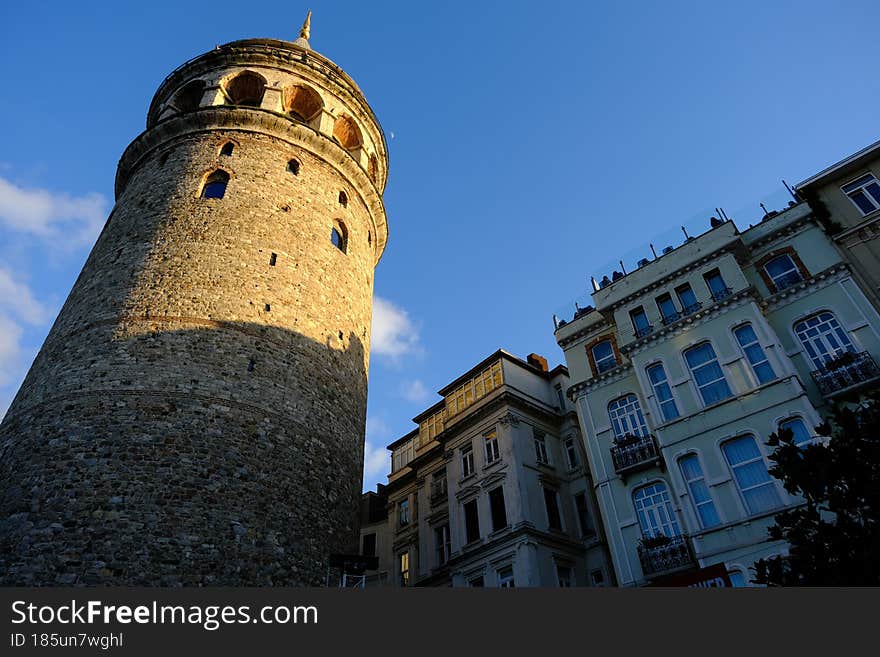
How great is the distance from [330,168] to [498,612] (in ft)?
65.2

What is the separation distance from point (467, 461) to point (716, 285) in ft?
38.6

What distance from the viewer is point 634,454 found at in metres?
19.2

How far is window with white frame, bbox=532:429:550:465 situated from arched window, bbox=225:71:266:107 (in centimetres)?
1801

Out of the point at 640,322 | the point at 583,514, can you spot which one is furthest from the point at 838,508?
the point at 583,514

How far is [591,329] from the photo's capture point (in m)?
23.4

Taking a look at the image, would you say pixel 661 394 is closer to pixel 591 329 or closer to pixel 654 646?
pixel 591 329

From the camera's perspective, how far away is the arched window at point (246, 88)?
26.0 m

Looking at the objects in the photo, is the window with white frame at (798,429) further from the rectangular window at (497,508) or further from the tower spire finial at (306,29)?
the tower spire finial at (306,29)

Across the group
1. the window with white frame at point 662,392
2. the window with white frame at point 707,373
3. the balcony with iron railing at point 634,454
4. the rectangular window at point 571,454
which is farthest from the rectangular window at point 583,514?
the window with white frame at point 707,373

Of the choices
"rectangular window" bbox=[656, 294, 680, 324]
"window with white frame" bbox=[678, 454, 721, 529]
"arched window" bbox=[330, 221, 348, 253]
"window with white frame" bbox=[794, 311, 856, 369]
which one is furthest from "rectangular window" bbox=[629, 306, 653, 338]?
"arched window" bbox=[330, 221, 348, 253]

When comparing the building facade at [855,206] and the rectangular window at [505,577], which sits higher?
the building facade at [855,206]

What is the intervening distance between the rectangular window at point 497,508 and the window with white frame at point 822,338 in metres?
11.2

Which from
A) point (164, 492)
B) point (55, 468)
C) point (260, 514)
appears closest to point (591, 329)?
point (260, 514)

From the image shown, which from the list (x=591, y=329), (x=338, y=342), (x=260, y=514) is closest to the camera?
(x=260, y=514)
